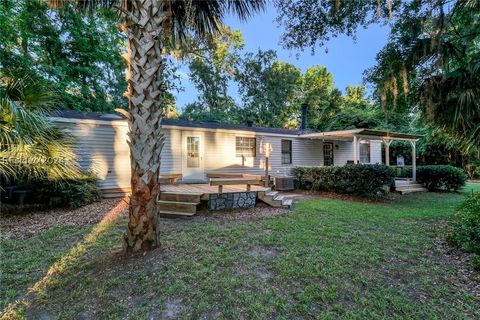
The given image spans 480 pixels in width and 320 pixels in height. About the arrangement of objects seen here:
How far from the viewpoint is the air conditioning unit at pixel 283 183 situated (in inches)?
447

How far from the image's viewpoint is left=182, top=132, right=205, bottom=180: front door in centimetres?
1034

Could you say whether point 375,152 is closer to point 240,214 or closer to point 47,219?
point 240,214

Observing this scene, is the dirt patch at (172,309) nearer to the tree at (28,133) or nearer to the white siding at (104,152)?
the tree at (28,133)

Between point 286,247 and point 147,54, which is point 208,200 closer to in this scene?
point 286,247

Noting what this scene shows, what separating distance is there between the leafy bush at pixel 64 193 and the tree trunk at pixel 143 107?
466 cm

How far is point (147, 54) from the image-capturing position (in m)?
3.40

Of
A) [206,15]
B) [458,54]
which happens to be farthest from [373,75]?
[206,15]

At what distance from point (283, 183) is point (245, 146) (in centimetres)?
255

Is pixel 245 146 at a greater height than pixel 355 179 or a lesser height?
greater

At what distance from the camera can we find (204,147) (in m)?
10.8

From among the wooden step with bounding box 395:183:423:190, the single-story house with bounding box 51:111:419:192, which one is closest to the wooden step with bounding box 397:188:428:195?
the wooden step with bounding box 395:183:423:190

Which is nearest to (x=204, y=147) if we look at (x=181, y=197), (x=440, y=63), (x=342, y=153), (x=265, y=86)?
(x=181, y=197)

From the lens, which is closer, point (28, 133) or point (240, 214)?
point (28, 133)

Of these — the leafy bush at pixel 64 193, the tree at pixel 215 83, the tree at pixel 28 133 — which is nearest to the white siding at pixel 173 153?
the leafy bush at pixel 64 193
